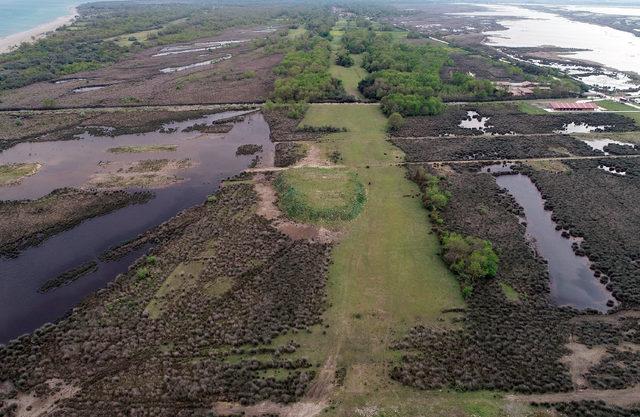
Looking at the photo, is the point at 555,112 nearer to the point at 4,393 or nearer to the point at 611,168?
the point at 611,168

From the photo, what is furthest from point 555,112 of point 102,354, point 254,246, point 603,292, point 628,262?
point 102,354

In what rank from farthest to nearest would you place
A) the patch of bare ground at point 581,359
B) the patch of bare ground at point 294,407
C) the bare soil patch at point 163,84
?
the bare soil patch at point 163,84 → the patch of bare ground at point 581,359 → the patch of bare ground at point 294,407

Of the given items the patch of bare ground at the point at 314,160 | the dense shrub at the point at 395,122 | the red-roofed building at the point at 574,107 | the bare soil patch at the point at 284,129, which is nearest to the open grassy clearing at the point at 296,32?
the bare soil patch at the point at 284,129

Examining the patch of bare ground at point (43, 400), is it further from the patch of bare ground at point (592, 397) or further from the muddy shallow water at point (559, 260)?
the muddy shallow water at point (559, 260)

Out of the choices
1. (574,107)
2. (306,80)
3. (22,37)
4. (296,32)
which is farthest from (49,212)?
(22,37)

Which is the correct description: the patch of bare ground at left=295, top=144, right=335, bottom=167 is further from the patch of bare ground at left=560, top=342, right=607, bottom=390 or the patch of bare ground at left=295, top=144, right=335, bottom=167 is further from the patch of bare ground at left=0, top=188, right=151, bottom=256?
the patch of bare ground at left=560, top=342, right=607, bottom=390

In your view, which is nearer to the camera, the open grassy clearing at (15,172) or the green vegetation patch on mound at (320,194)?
the green vegetation patch on mound at (320,194)

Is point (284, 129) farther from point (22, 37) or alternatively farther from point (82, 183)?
point (22, 37)
